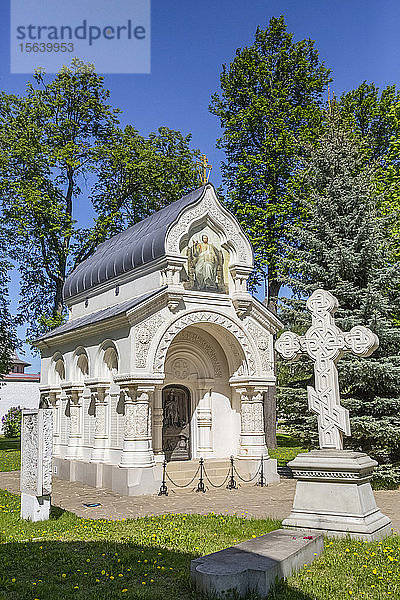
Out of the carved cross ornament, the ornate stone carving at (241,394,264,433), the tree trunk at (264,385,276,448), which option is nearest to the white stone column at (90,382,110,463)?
the ornate stone carving at (241,394,264,433)

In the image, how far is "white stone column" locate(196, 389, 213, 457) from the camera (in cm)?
1714

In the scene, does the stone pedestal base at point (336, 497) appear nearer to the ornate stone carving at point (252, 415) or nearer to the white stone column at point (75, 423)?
the ornate stone carving at point (252, 415)

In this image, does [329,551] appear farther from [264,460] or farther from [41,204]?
[41,204]

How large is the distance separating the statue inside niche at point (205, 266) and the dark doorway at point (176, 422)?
10.5 ft

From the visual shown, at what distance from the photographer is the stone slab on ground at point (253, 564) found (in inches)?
230

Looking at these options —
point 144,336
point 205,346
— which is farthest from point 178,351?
point 144,336

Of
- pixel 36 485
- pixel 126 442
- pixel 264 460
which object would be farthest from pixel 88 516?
pixel 264 460

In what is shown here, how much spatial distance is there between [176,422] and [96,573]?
10520mm

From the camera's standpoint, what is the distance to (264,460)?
1675 centimetres

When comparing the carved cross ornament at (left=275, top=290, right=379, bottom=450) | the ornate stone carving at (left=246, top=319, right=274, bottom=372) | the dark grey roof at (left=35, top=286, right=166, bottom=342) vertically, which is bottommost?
the carved cross ornament at (left=275, top=290, right=379, bottom=450)

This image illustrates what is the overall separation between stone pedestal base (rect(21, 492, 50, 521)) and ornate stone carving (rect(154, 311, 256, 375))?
5.00 meters

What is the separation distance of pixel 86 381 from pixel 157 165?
551 inches

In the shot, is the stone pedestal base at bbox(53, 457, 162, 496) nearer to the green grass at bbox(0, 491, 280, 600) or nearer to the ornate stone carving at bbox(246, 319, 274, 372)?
the green grass at bbox(0, 491, 280, 600)

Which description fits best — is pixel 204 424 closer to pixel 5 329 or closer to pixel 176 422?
pixel 176 422
